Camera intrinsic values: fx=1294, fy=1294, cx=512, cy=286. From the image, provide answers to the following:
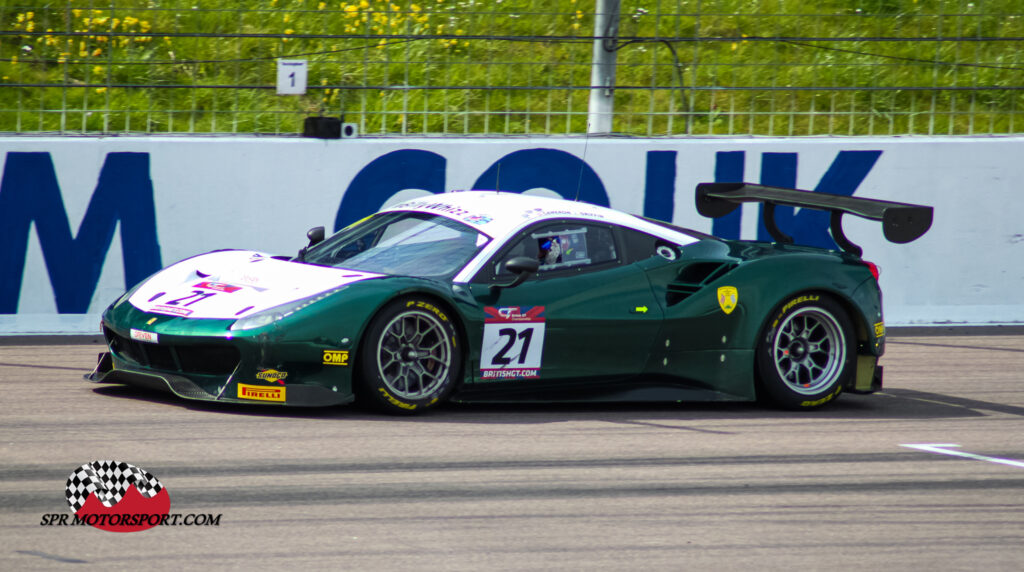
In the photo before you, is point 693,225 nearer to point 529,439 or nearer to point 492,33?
point 492,33

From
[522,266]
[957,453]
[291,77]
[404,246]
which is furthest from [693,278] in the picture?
[291,77]

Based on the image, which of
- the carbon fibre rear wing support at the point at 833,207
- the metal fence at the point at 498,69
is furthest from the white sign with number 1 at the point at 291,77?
the carbon fibre rear wing support at the point at 833,207

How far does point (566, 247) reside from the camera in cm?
740

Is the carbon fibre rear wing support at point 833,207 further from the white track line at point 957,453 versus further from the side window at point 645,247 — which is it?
the white track line at point 957,453

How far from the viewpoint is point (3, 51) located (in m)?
10.7

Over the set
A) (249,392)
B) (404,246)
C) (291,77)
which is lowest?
(249,392)

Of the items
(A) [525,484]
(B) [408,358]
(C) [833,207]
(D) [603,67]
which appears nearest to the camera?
(A) [525,484]

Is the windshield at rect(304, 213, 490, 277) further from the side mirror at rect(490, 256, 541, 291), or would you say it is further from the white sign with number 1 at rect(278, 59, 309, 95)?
the white sign with number 1 at rect(278, 59, 309, 95)

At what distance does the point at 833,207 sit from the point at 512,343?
2.35m

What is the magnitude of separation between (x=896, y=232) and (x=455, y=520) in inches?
155

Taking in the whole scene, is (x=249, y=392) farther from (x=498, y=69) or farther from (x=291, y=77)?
(x=498, y=69)

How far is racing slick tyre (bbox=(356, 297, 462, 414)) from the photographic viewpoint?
6.67 metres

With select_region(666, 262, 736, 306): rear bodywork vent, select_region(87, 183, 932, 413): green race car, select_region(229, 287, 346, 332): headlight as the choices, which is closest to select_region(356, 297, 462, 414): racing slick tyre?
select_region(87, 183, 932, 413): green race car

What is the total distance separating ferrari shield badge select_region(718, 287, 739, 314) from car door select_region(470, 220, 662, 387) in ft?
1.32
